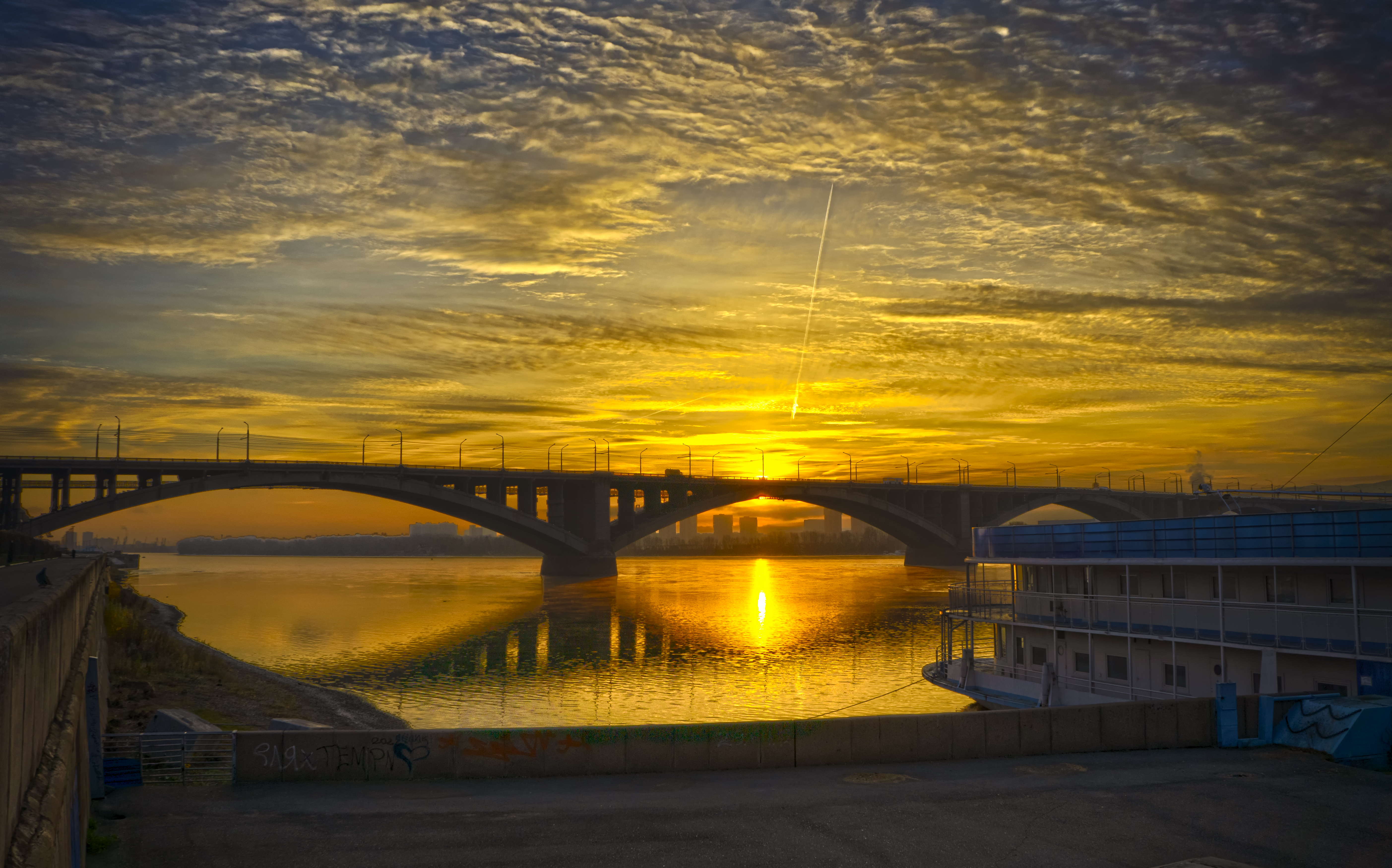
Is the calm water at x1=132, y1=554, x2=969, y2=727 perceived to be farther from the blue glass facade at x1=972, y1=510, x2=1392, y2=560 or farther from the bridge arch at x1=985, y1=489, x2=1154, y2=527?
the bridge arch at x1=985, y1=489, x2=1154, y2=527

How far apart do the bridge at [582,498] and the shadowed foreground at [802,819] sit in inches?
2494

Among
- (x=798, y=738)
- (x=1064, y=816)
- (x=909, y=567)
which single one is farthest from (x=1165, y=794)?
(x=909, y=567)

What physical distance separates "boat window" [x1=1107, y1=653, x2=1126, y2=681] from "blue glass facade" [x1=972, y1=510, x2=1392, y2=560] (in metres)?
3.67

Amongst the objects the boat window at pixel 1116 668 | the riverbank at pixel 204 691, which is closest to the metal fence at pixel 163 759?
the riverbank at pixel 204 691

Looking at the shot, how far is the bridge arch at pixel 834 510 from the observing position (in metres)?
141

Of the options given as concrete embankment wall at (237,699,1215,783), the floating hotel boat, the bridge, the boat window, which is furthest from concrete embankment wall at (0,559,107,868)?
the bridge

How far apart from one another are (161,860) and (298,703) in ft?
101

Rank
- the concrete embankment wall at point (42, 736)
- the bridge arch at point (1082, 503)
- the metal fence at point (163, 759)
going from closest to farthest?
1. the concrete embankment wall at point (42, 736)
2. the metal fence at point (163, 759)
3. the bridge arch at point (1082, 503)

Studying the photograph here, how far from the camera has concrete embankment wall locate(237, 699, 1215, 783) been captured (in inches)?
744

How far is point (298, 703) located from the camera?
141 ft

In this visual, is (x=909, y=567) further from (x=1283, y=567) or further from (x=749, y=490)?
(x=1283, y=567)

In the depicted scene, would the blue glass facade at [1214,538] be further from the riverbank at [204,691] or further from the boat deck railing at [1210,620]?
the riverbank at [204,691]

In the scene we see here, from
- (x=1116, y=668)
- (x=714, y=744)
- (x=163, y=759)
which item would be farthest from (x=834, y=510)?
(x=163, y=759)

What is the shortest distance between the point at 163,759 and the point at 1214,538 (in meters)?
29.9
